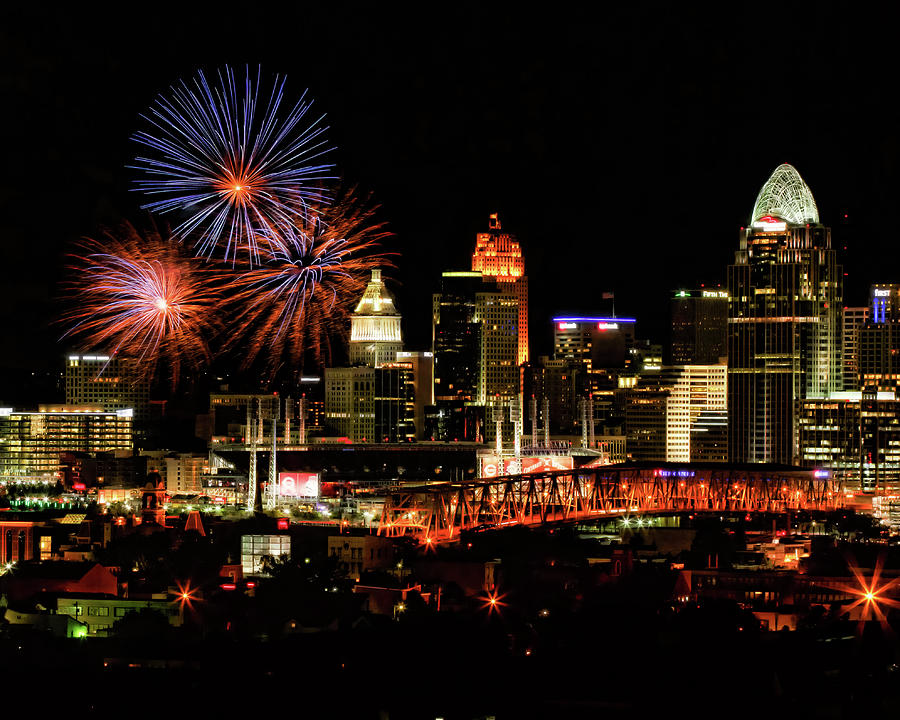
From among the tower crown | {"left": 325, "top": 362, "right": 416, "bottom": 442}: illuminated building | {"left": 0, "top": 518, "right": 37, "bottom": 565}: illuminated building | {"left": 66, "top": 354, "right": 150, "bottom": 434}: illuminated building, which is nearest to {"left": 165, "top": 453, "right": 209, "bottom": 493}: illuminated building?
{"left": 66, "top": 354, "right": 150, "bottom": 434}: illuminated building

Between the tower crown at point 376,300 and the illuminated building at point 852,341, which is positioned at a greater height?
the tower crown at point 376,300

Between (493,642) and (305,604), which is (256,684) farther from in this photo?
(305,604)

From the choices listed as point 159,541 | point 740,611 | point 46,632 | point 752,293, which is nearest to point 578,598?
point 740,611

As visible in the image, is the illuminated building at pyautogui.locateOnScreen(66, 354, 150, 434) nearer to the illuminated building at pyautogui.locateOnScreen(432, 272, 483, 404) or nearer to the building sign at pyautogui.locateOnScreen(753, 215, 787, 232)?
the illuminated building at pyautogui.locateOnScreen(432, 272, 483, 404)

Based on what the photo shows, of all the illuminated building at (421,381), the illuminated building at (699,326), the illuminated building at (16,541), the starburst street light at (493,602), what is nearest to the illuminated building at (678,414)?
the illuminated building at (699,326)

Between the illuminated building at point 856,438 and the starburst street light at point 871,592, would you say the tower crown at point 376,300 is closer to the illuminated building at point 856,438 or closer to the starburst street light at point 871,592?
the illuminated building at point 856,438

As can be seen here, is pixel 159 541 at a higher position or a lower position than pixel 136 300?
lower
